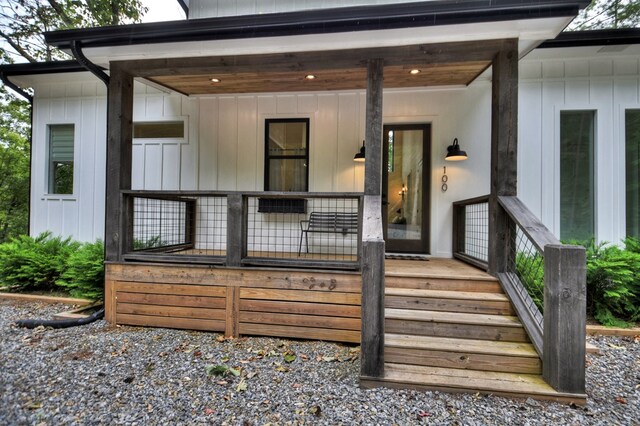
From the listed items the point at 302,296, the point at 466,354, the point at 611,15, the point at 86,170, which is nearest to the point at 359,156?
the point at 302,296

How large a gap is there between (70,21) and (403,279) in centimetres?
1006

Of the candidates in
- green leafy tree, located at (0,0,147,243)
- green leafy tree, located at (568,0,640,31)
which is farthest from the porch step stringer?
green leafy tree, located at (0,0,147,243)

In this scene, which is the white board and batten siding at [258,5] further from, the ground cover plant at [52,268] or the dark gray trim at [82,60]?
the ground cover plant at [52,268]

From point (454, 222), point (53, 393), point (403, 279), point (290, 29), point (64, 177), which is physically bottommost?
point (53, 393)

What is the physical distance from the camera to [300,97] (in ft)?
15.9

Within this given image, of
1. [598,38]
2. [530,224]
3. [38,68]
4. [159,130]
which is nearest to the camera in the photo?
[530,224]

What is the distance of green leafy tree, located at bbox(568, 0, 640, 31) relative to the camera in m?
6.17

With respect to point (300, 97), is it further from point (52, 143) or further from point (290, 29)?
point (52, 143)

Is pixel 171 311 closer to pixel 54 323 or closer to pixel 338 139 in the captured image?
pixel 54 323

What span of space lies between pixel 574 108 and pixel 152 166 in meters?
6.71

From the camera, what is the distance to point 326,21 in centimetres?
276

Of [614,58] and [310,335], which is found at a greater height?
[614,58]

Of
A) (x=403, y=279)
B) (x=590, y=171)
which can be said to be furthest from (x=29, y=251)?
(x=590, y=171)

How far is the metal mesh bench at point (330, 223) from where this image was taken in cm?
446
